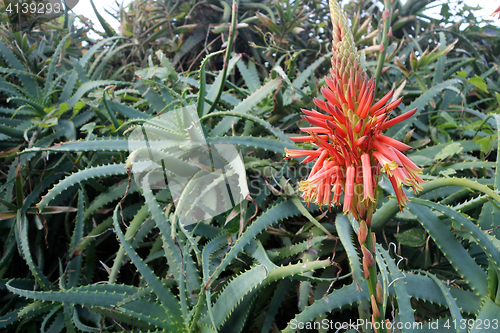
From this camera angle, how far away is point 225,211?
101 cm

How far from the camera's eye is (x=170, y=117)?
1183 millimetres

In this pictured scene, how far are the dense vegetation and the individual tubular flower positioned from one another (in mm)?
198

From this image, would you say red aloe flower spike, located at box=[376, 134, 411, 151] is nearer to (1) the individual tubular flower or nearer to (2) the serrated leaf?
(1) the individual tubular flower

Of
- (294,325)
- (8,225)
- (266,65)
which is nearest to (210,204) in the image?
(294,325)

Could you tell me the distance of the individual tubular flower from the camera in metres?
0.50

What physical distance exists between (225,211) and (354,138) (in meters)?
0.59

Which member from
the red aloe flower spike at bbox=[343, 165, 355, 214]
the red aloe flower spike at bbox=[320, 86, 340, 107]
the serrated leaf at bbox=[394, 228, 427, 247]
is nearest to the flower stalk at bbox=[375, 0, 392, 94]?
the serrated leaf at bbox=[394, 228, 427, 247]

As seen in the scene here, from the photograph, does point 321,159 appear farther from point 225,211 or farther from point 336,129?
point 225,211

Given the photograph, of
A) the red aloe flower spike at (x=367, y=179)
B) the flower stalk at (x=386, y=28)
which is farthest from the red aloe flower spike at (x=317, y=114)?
the flower stalk at (x=386, y=28)

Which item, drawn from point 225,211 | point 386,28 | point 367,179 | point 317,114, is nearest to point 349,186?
point 367,179

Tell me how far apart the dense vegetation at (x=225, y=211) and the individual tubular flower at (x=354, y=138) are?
198 mm

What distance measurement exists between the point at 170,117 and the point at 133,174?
27 cm

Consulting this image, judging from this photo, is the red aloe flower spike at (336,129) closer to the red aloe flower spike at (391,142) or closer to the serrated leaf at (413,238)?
the red aloe flower spike at (391,142)

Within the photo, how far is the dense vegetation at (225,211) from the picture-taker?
789 millimetres
